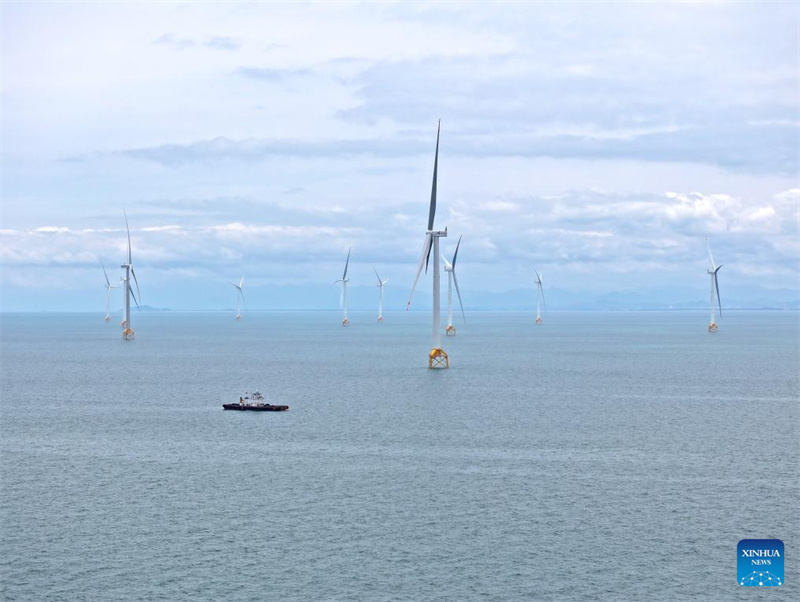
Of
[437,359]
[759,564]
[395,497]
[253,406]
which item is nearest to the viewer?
[759,564]

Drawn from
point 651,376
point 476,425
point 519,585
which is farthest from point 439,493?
point 651,376

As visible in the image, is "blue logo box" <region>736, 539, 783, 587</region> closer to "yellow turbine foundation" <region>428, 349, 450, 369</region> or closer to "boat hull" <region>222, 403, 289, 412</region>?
"boat hull" <region>222, 403, 289, 412</region>

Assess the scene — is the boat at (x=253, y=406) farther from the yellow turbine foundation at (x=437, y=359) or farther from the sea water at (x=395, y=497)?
the yellow turbine foundation at (x=437, y=359)

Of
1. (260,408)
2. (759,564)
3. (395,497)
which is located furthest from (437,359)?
(759,564)

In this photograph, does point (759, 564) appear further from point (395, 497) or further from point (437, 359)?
point (437, 359)

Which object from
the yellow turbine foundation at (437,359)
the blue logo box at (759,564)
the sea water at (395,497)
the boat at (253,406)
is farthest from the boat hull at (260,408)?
the blue logo box at (759,564)

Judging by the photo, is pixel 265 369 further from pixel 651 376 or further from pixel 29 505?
pixel 29 505

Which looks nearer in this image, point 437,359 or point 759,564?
point 759,564
